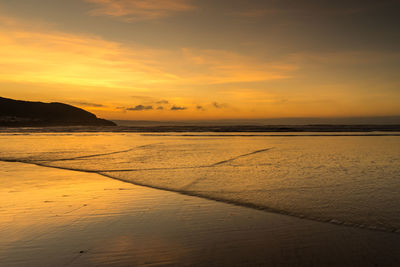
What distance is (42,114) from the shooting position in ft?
510

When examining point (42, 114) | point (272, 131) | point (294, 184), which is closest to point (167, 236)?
point (294, 184)

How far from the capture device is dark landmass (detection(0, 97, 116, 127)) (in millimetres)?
141625

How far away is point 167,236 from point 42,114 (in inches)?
6728

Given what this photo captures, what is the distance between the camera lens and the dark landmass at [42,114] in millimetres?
141625

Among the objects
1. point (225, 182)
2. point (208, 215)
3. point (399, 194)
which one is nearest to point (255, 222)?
point (208, 215)

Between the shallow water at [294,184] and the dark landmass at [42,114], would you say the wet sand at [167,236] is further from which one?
the dark landmass at [42,114]

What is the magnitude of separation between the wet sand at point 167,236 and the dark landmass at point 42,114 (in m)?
141

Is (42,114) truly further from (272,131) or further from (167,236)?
(167,236)

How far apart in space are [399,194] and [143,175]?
763 centimetres

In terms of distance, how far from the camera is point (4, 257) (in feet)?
13.3

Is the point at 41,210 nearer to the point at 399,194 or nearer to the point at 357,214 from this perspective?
the point at 357,214

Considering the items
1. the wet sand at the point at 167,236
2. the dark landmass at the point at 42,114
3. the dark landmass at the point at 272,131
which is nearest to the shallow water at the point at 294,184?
the wet sand at the point at 167,236

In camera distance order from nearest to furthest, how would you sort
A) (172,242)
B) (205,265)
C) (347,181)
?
(205,265), (172,242), (347,181)

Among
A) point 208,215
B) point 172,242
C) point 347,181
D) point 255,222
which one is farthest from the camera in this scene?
point 347,181
